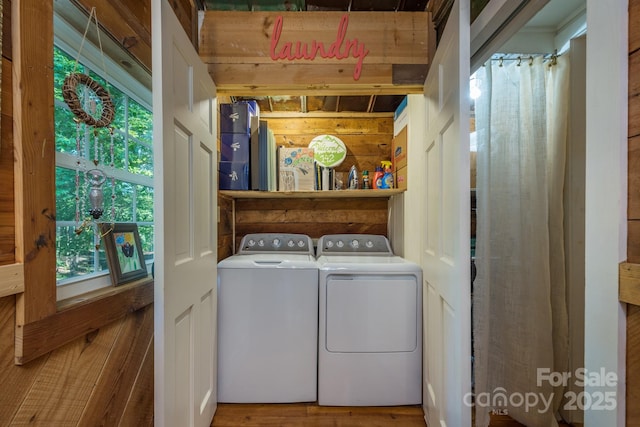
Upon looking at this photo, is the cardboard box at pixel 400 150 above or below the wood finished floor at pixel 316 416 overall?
above

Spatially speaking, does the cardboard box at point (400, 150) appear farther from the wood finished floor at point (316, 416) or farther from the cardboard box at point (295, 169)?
the wood finished floor at point (316, 416)

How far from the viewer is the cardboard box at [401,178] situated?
189cm

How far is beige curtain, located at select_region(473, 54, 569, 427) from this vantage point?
149cm

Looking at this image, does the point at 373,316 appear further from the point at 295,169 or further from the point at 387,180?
the point at 295,169

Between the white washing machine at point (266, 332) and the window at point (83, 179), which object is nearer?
Result: the window at point (83, 179)

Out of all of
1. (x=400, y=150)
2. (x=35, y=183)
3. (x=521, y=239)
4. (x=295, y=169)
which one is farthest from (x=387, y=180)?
(x=35, y=183)

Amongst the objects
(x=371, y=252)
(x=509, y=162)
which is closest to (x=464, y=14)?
(x=509, y=162)

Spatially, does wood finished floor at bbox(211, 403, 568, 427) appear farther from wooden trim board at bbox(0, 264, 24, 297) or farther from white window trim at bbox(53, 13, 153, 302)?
wooden trim board at bbox(0, 264, 24, 297)

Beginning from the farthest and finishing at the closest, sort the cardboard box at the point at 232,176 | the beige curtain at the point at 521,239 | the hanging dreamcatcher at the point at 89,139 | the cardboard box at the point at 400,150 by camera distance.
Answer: the cardboard box at the point at 400,150, the cardboard box at the point at 232,176, the beige curtain at the point at 521,239, the hanging dreamcatcher at the point at 89,139

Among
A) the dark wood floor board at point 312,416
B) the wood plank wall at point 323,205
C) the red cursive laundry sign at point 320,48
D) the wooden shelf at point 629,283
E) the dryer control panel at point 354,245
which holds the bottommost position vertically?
the dark wood floor board at point 312,416

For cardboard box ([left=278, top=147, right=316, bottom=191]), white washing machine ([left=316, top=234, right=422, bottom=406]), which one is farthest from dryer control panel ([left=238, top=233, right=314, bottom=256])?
white washing machine ([left=316, top=234, right=422, bottom=406])

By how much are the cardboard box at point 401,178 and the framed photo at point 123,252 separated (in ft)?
5.18

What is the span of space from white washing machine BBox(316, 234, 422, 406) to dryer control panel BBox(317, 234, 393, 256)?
0.42 meters

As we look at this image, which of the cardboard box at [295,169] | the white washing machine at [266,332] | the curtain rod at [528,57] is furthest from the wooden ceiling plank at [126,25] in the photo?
the curtain rod at [528,57]
